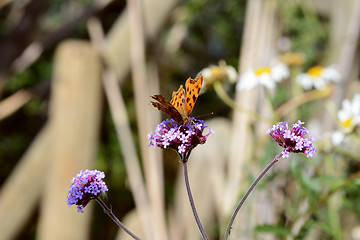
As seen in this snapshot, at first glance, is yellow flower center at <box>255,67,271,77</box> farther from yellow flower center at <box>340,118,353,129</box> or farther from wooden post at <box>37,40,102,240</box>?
wooden post at <box>37,40,102,240</box>

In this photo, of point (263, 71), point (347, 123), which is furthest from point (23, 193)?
point (347, 123)

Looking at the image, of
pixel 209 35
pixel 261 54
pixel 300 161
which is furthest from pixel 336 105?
pixel 209 35

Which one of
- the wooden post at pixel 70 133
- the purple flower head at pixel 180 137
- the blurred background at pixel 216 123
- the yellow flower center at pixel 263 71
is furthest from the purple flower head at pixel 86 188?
the wooden post at pixel 70 133

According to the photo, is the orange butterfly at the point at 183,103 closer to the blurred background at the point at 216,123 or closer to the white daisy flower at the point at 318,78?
the blurred background at the point at 216,123

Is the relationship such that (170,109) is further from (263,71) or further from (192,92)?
(263,71)

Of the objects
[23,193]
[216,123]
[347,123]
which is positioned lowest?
[347,123]

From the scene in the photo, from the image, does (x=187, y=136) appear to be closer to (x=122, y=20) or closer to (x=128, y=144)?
(x=128, y=144)
